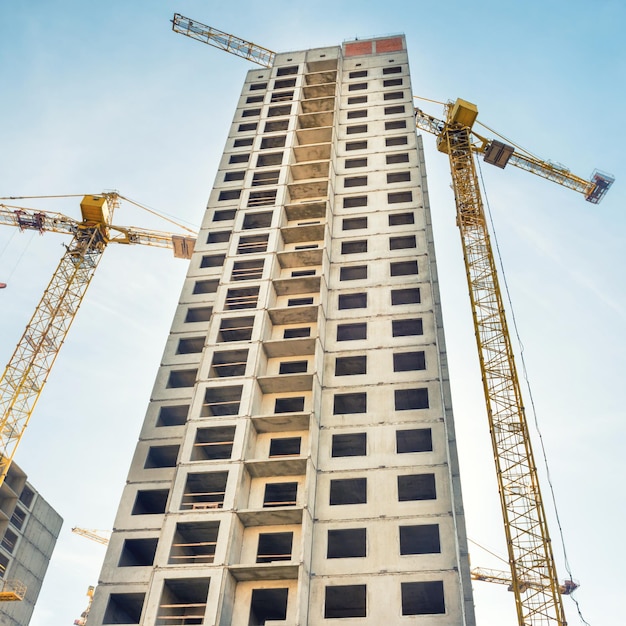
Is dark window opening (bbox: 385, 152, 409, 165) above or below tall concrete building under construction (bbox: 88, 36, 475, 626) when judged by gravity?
above

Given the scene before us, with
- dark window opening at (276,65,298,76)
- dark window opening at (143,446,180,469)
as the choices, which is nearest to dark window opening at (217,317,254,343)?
dark window opening at (143,446,180,469)

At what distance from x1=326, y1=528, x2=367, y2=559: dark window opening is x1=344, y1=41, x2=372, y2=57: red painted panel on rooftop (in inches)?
1843

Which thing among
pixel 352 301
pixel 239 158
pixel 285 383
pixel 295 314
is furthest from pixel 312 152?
pixel 285 383

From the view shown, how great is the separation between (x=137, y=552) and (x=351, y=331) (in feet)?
53.9

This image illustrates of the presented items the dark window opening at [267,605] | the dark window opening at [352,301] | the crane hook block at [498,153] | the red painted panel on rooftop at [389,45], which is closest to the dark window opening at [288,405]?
the dark window opening at [352,301]

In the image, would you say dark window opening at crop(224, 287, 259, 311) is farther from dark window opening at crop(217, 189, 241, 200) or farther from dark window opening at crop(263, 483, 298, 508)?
dark window opening at crop(263, 483, 298, 508)

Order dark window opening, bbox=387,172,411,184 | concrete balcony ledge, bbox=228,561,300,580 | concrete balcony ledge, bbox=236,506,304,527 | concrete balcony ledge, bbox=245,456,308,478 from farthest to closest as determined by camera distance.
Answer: dark window opening, bbox=387,172,411,184
concrete balcony ledge, bbox=245,456,308,478
concrete balcony ledge, bbox=236,506,304,527
concrete balcony ledge, bbox=228,561,300,580

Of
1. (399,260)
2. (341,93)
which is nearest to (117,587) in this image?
(399,260)

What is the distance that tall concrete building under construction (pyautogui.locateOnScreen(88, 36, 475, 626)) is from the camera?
30531 millimetres

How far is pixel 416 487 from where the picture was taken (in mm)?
33531

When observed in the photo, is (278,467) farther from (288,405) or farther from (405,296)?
(405,296)

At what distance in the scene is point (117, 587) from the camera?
105 feet

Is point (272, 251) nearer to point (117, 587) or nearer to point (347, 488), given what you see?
point (347, 488)

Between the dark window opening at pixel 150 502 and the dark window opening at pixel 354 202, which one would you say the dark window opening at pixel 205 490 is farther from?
the dark window opening at pixel 354 202
